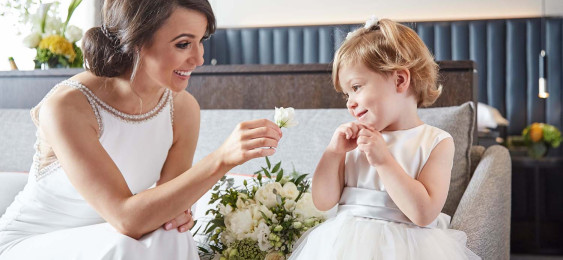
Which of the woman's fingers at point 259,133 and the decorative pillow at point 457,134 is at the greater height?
the woman's fingers at point 259,133

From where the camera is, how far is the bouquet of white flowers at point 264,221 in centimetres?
133

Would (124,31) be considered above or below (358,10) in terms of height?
below

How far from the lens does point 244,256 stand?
1.34 metres

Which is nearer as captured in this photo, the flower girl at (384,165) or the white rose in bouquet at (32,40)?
the flower girl at (384,165)

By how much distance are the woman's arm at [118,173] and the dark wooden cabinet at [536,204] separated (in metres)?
3.04

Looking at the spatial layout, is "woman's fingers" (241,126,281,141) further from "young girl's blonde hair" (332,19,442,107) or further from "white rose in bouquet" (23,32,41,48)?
"white rose in bouquet" (23,32,41,48)

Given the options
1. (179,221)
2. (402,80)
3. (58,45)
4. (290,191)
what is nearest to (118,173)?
(179,221)

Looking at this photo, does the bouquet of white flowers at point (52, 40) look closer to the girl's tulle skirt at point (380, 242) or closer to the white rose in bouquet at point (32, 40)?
the white rose in bouquet at point (32, 40)

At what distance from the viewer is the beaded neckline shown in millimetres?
1375

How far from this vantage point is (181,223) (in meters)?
1.27

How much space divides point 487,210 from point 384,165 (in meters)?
0.31

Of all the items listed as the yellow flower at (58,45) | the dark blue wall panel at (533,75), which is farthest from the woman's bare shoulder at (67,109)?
the dark blue wall panel at (533,75)

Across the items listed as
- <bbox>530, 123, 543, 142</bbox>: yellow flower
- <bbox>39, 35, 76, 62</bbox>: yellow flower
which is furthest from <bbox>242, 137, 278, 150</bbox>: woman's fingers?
<bbox>530, 123, 543, 142</bbox>: yellow flower

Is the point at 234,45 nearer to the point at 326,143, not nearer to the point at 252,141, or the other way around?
the point at 326,143
